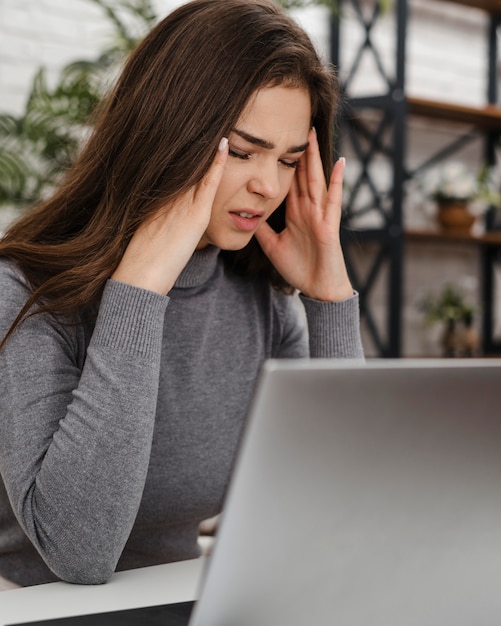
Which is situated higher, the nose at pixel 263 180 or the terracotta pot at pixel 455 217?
the terracotta pot at pixel 455 217

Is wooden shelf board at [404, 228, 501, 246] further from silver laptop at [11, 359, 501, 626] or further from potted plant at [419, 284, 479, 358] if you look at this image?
silver laptop at [11, 359, 501, 626]

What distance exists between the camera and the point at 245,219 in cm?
118

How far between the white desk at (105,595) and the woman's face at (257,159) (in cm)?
43

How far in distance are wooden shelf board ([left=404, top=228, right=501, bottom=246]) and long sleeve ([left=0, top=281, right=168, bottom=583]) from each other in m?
2.50

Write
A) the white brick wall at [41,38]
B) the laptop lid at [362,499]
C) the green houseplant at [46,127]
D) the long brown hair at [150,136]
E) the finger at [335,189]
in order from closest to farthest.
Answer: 1. the laptop lid at [362,499]
2. the long brown hair at [150,136]
3. the finger at [335,189]
4. the green houseplant at [46,127]
5. the white brick wall at [41,38]

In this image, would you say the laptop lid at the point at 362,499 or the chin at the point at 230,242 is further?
the chin at the point at 230,242

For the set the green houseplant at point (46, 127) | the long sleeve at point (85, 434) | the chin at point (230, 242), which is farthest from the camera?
the green houseplant at point (46, 127)

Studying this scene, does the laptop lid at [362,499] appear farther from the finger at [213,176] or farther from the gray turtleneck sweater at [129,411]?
the finger at [213,176]

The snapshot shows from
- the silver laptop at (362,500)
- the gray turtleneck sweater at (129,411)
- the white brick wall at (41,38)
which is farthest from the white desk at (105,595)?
the white brick wall at (41,38)

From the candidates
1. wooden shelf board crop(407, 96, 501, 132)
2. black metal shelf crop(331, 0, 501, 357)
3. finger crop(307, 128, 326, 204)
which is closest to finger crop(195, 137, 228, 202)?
finger crop(307, 128, 326, 204)

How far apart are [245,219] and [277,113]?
14cm

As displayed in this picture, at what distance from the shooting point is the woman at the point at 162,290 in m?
0.94

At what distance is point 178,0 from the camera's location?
3.07 meters

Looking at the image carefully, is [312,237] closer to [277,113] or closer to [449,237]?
[277,113]
